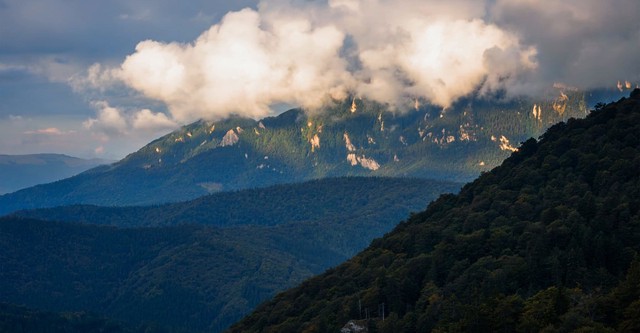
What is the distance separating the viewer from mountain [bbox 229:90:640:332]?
96250 mm

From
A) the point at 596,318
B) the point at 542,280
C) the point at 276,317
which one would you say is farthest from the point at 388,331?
the point at 276,317

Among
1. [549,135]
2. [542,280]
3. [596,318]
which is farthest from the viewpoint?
[549,135]

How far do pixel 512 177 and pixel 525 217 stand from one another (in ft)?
74.1

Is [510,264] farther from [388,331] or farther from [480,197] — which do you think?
[480,197]

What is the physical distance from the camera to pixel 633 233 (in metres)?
109

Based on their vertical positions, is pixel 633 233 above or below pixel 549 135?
below

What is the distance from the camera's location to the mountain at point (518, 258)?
9625 cm

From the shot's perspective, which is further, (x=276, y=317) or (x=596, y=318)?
(x=276, y=317)

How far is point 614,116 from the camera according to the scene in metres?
155

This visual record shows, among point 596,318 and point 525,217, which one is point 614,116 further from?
point 596,318

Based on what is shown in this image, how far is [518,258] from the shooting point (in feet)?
378

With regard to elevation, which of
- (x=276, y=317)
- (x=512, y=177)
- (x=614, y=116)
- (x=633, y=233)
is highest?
(x=614, y=116)

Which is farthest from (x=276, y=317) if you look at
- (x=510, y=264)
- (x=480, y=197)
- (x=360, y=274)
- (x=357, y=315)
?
(x=510, y=264)

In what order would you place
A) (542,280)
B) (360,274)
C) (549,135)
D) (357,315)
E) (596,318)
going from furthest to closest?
(549,135), (360,274), (357,315), (542,280), (596,318)
